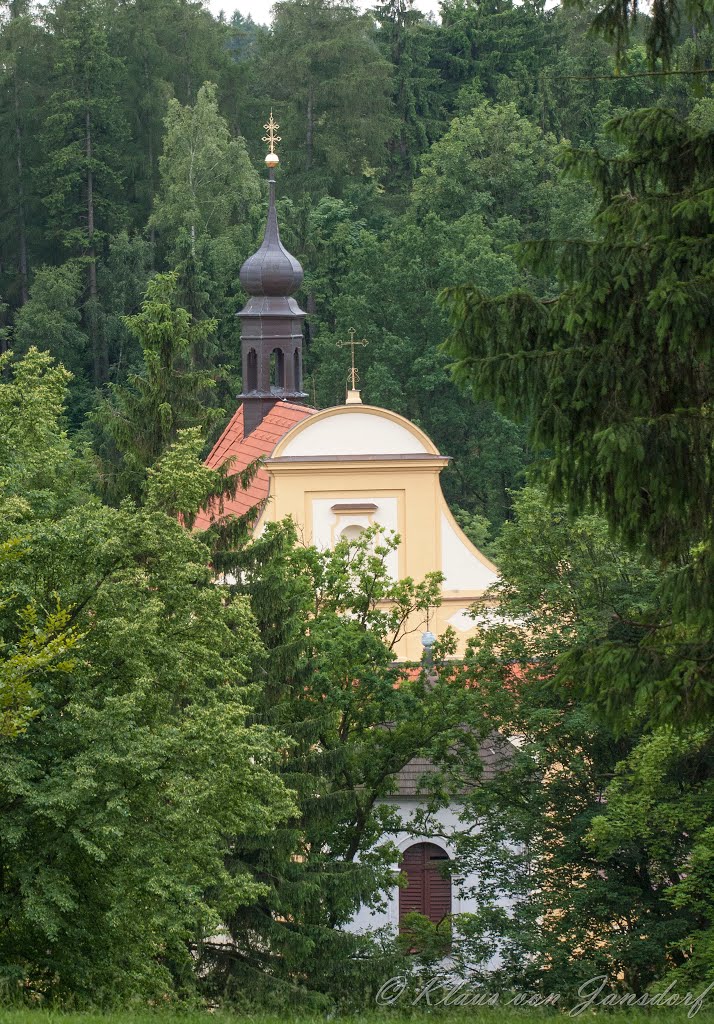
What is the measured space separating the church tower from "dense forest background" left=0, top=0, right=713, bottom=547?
508 centimetres

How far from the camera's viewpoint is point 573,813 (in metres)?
18.5

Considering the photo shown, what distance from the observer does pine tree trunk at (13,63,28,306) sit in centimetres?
5625

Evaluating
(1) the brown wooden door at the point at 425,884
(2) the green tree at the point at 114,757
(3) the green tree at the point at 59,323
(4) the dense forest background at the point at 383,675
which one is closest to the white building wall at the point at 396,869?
(1) the brown wooden door at the point at 425,884

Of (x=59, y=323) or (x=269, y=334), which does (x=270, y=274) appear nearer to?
(x=269, y=334)

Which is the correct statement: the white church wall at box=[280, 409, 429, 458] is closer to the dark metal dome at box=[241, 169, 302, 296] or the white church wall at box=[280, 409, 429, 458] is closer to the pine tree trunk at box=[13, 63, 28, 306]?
the dark metal dome at box=[241, 169, 302, 296]

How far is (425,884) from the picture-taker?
973 inches

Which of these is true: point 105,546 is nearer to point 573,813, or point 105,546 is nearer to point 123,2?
point 573,813

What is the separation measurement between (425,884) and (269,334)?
56.7ft

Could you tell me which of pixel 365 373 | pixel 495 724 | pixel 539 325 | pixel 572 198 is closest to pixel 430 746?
pixel 495 724

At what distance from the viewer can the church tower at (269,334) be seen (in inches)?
1539

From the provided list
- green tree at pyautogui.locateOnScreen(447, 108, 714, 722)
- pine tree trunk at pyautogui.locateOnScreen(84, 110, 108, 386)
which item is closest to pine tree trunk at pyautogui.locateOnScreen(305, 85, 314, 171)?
pine tree trunk at pyautogui.locateOnScreen(84, 110, 108, 386)

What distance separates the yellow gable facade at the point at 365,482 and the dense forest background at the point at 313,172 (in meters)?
12.6

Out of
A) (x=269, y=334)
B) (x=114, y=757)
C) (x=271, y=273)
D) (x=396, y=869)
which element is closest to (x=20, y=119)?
(x=271, y=273)

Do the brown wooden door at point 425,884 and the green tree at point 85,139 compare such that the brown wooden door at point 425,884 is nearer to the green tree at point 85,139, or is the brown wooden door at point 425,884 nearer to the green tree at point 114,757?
the green tree at point 114,757
